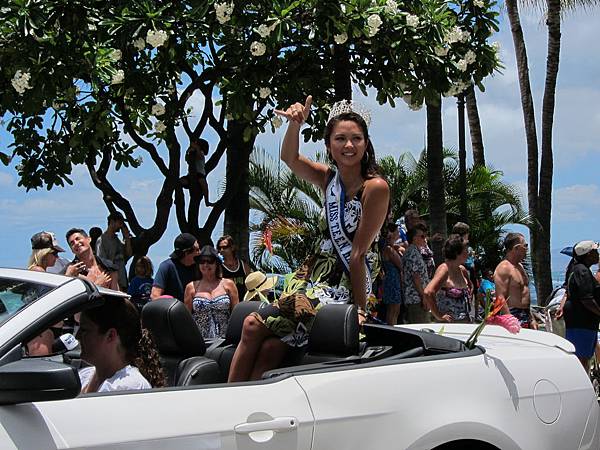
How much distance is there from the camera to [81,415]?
9.84 feet

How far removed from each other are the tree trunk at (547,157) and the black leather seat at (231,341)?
1764 centimetres

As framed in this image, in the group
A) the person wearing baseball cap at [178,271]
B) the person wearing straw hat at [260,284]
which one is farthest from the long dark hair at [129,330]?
the person wearing baseball cap at [178,271]

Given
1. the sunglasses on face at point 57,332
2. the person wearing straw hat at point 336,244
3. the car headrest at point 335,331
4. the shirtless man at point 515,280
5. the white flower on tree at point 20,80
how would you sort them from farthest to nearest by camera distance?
the white flower on tree at point 20,80, the shirtless man at point 515,280, the person wearing straw hat at point 336,244, the car headrest at point 335,331, the sunglasses on face at point 57,332

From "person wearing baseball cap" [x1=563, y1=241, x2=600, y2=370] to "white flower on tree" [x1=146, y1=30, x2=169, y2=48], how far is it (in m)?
5.03

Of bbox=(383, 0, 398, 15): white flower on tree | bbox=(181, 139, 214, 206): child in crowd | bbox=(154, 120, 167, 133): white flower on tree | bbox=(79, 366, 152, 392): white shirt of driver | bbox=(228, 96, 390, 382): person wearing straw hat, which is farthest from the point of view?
bbox=(181, 139, 214, 206): child in crowd

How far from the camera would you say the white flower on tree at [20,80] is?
10648mm

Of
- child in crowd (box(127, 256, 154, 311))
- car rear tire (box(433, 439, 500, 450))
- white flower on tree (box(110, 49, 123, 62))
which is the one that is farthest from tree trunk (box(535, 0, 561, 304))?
car rear tire (box(433, 439, 500, 450))

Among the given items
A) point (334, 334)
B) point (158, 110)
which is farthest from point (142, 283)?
point (334, 334)

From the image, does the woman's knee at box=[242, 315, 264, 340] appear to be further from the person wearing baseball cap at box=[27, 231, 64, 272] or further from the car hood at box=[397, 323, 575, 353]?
the person wearing baseball cap at box=[27, 231, 64, 272]

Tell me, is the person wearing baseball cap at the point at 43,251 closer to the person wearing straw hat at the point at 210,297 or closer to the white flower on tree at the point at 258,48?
the person wearing straw hat at the point at 210,297

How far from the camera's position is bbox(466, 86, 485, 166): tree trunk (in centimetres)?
2714

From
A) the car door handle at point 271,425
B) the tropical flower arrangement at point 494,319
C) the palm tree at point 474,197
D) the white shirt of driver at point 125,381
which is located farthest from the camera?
the palm tree at point 474,197

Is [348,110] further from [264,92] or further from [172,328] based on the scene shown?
[264,92]

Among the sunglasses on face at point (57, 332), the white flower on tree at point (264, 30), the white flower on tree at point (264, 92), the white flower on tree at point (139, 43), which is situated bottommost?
the sunglasses on face at point (57, 332)
